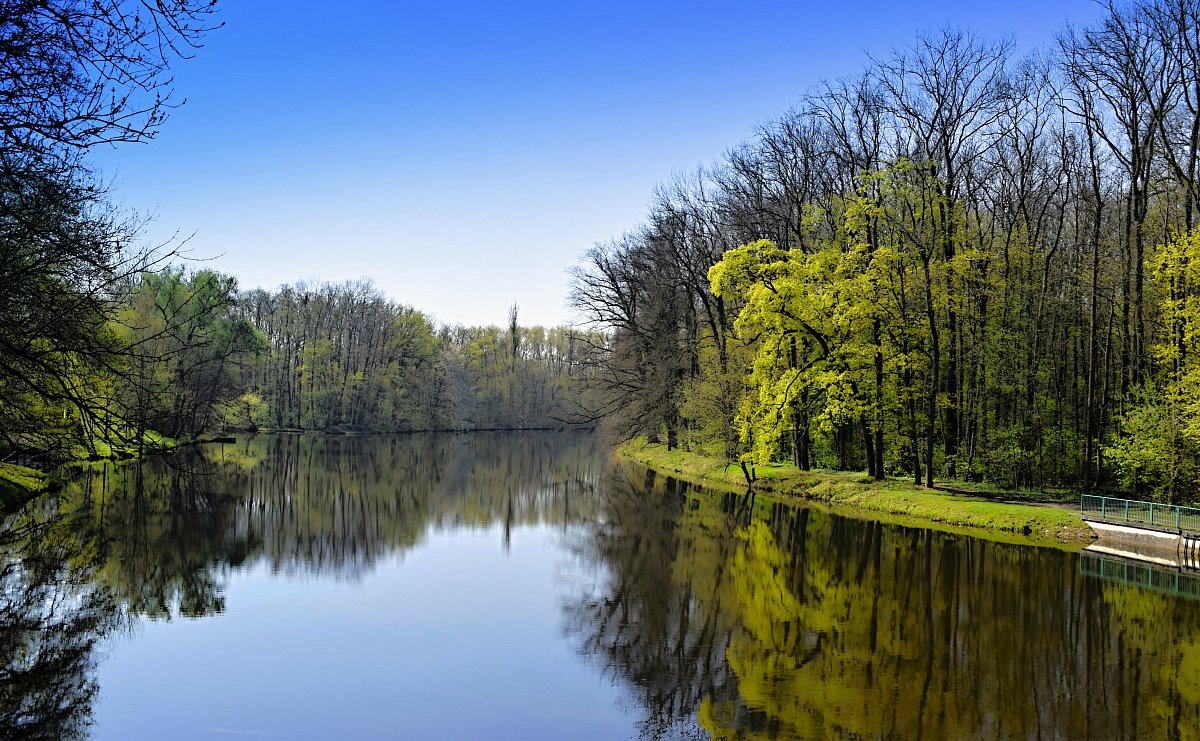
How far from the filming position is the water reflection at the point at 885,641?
Result: 33.2ft

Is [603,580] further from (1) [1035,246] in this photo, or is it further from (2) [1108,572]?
(1) [1035,246]

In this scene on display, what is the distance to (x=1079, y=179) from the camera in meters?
34.0

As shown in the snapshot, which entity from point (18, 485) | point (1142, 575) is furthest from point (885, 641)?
point (18, 485)

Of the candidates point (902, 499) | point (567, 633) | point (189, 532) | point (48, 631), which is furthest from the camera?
point (902, 499)

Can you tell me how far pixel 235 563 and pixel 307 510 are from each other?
9.84m

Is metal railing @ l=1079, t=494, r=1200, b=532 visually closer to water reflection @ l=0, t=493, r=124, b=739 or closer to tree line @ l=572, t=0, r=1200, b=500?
tree line @ l=572, t=0, r=1200, b=500

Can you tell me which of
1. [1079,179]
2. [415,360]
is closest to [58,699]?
[1079,179]

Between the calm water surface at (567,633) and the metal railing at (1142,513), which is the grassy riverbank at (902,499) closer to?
the metal railing at (1142,513)

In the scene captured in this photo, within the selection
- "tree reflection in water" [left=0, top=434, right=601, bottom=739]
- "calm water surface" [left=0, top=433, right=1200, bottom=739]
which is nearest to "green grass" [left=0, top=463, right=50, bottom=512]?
"tree reflection in water" [left=0, top=434, right=601, bottom=739]

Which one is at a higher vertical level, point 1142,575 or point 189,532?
point 1142,575

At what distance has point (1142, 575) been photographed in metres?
18.5

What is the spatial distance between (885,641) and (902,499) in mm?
15553

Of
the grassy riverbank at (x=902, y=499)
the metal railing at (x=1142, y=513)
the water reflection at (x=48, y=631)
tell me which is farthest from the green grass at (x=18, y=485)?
the metal railing at (x=1142, y=513)

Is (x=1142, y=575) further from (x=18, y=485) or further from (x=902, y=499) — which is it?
(x=18, y=485)
